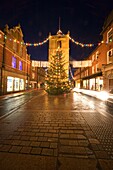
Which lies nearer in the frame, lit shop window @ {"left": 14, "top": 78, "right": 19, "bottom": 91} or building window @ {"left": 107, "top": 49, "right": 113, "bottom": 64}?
building window @ {"left": 107, "top": 49, "right": 113, "bottom": 64}

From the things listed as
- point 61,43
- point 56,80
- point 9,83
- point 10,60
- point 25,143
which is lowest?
point 25,143

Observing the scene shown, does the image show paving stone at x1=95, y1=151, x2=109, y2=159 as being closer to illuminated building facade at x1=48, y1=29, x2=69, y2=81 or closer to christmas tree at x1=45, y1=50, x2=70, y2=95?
christmas tree at x1=45, y1=50, x2=70, y2=95

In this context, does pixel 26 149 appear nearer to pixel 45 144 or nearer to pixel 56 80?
pixel 45 144

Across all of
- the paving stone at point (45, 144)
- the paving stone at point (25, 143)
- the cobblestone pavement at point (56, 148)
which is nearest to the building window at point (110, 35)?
the cobblestone pavement at point (56, 148)

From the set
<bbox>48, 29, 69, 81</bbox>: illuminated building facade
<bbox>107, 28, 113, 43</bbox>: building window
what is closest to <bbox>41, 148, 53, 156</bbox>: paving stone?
<bbox>107, 28, 113, 43</bbox>: building window

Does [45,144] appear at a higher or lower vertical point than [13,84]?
lower

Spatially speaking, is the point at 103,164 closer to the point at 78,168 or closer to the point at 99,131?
the point at 78,168

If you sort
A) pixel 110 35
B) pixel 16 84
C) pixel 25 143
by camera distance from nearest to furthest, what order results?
pixel 25 143, pixel 110 35, pixel 16 84

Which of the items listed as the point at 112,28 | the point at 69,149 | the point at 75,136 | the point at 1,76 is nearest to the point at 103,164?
the point at 69,149

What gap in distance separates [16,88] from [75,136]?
65.3 feet

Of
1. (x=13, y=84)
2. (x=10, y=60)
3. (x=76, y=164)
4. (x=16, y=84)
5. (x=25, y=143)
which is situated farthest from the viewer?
(x=16, y=84)

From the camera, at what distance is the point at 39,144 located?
2889 millimetres

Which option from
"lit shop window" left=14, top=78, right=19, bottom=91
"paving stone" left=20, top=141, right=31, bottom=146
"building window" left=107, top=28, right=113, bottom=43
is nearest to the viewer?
"paving stone" left=20, top=141, right=31, bottom=146

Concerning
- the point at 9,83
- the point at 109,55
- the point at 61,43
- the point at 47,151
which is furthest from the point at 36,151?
the point at 61,43
